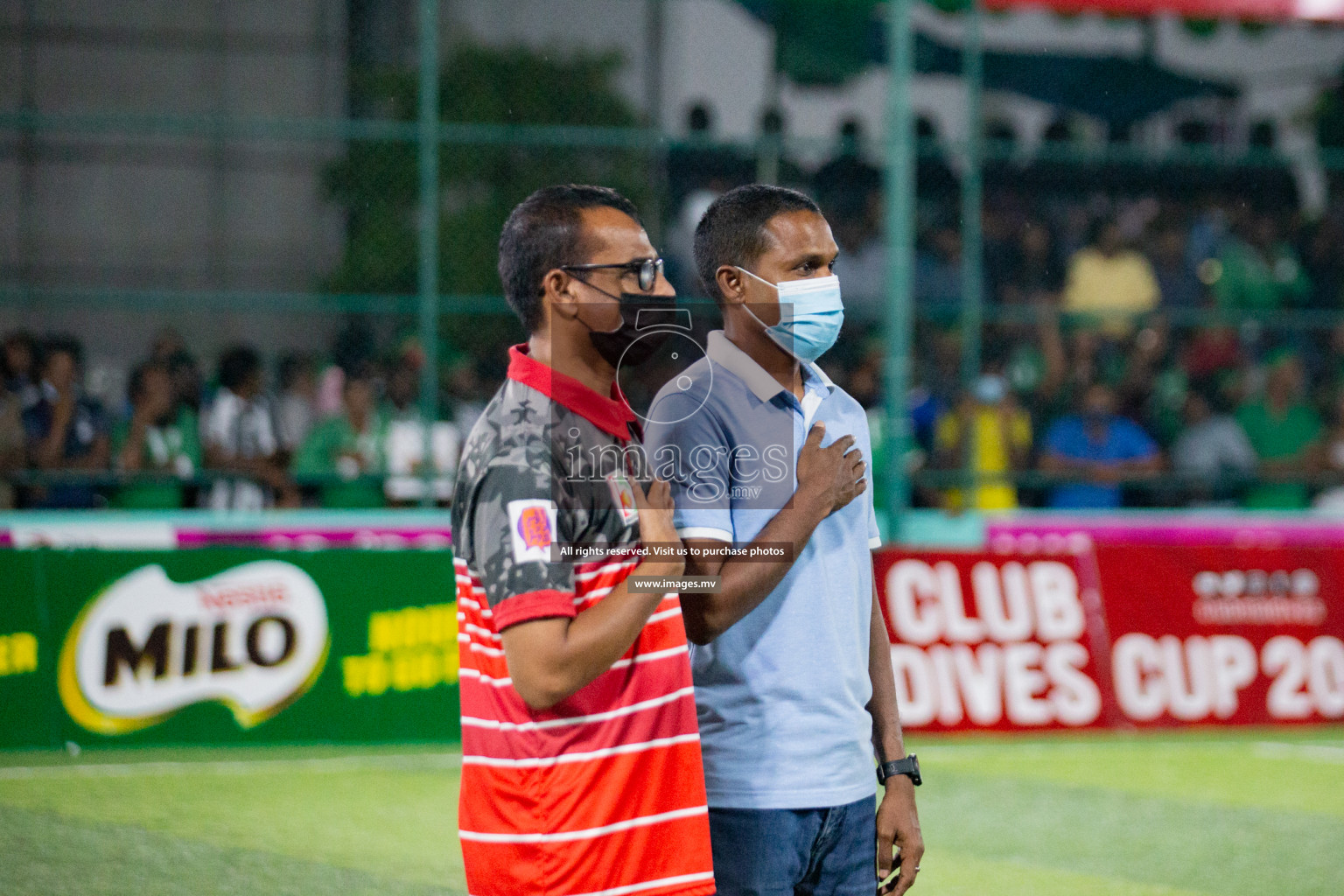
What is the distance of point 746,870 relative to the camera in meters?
2.76

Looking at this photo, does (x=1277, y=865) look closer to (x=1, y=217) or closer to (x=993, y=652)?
(x=993, y=652)

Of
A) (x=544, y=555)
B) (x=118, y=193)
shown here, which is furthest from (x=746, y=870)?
(x=118, y=193)

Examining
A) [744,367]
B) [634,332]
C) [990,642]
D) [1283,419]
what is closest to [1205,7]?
[1283,419]

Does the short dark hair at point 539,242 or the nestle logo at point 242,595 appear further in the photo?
the nestle logo at point 242,595

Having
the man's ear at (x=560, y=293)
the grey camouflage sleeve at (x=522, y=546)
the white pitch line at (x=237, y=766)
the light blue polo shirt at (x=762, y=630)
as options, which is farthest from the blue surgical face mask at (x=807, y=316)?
the white pitch line at (x=237, y=766)

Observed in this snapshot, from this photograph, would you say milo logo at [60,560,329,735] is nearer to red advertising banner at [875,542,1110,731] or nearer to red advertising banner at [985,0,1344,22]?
red advertising banner at [875,542,1110,731]

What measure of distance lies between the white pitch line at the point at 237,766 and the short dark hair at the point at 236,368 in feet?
9.46

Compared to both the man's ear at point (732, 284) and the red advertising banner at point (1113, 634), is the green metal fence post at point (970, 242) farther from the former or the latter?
the man's ear at point (732, 284)

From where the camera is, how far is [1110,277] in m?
12.4

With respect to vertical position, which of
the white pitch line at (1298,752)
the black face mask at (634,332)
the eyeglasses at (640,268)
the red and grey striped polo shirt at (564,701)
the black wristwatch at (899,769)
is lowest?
the white pitch line at (1298,752)

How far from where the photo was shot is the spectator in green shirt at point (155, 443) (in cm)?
916

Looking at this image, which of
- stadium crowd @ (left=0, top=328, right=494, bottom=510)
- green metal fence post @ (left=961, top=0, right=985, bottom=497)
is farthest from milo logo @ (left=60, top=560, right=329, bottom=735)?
green metal fence post @ (left=961, top=0, right=985, bottom=497)

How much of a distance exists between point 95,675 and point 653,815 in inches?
243

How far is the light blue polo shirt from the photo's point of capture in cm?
278
